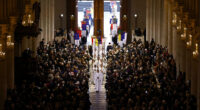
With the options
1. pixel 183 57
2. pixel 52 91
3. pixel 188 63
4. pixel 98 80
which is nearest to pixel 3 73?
pixel 52 91

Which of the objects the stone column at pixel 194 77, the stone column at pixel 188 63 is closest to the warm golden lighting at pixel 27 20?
the stone column at pixel 188 63

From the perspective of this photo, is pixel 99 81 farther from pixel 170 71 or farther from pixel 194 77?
pixel 194 77

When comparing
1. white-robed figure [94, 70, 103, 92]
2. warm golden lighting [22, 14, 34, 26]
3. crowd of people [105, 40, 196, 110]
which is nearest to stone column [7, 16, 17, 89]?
warm golden lighting [22, 14, 34, 26]

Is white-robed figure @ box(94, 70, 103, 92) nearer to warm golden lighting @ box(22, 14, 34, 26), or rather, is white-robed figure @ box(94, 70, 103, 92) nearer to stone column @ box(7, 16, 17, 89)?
warm golden lighting @ box(22, 14, 34, 26)

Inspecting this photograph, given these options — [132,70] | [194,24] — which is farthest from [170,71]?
[194,24]

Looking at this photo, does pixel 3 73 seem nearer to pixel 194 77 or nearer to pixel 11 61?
pixel 11 61

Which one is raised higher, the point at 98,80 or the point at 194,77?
the point at 194,77

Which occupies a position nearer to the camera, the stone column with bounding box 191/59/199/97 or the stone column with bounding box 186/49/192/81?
the stone column with bounding box 191/59/199/97

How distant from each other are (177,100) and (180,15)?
35.9 ft

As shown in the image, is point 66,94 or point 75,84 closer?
point 66,94

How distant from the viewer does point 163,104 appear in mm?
36219

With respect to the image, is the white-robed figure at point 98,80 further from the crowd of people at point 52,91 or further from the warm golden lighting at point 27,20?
the warm golden lighting at point 27,20

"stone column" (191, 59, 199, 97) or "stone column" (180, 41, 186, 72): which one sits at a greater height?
"stone column" (180, 41, 186, 72)

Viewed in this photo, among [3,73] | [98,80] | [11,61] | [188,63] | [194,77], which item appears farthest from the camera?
[98,80]
